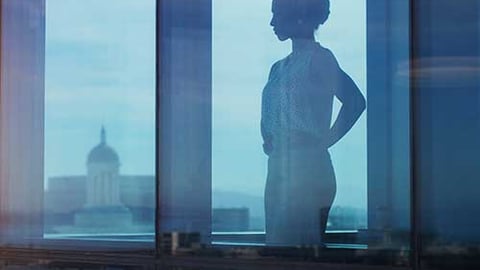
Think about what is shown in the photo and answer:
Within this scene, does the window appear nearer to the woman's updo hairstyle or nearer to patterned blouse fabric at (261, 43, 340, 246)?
patterned blouse fabric at (261, 43, 340, 246)

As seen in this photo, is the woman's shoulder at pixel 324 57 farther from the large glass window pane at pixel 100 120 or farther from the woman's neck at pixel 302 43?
the large glass window pane at pixel 100 120

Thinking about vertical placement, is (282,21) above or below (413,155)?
above

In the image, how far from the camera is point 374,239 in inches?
197

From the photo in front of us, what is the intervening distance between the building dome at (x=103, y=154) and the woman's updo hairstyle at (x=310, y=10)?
1.58 metres

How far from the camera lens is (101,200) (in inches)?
256

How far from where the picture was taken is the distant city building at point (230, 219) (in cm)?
560

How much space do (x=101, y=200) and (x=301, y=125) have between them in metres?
1.68

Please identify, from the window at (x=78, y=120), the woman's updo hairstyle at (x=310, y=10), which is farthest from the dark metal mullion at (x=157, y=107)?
the woman's updo hairstyle at (x=310, y=10)

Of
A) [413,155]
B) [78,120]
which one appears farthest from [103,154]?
[413,155]

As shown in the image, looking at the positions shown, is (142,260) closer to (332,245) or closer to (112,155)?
(112,155)

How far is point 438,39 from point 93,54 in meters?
2.63

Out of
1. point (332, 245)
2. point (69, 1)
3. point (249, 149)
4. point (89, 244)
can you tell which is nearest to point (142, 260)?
point (89, 244)

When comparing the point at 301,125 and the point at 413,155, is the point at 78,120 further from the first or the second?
the point at 413,155

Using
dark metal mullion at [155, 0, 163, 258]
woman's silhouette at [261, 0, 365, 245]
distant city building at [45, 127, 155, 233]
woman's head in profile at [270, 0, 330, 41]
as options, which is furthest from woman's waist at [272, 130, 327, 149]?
distant city building at [45, 127, 155, 233]
